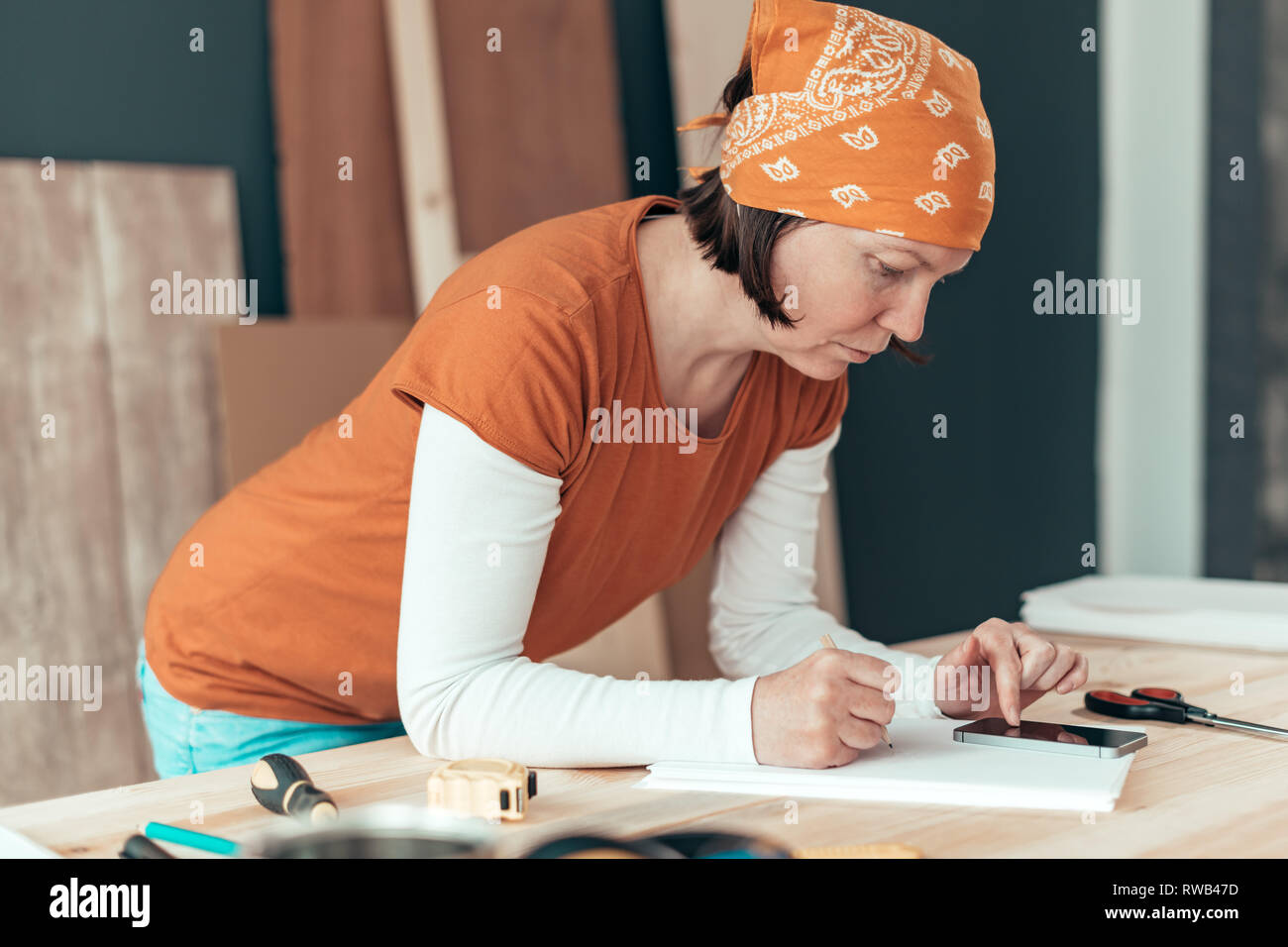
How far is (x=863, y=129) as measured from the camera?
1.05 metres

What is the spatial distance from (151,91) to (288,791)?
1.63 metres

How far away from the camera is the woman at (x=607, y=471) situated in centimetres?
98

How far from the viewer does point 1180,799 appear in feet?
2.83

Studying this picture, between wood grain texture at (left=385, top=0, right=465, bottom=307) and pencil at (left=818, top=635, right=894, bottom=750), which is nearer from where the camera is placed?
pencil at (left=818, top=635, right=894, bottom=750)

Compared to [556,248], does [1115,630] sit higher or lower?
lower

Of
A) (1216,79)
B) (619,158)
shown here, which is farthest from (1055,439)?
(619,158)

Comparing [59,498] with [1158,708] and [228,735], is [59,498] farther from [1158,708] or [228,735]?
[1158,708]

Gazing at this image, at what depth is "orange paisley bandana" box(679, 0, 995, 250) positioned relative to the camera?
3.43ft

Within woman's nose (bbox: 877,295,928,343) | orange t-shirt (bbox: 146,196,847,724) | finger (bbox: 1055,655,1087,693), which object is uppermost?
woman's nose (bbox: 877,295,928,343)

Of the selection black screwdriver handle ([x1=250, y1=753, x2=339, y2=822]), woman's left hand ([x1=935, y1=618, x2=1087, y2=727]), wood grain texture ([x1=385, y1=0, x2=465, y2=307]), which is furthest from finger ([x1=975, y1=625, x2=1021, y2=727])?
wood grain texture ([x1=385, y1=0, x2=465, y2=307])

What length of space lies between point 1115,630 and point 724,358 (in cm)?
71

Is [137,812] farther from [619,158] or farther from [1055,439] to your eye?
[1055,439]

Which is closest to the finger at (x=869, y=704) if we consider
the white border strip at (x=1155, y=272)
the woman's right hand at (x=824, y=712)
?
the woman's right hand at (x=824, y=712)

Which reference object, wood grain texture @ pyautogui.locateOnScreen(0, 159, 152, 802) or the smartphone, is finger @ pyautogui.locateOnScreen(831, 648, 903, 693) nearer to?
the smartphone
